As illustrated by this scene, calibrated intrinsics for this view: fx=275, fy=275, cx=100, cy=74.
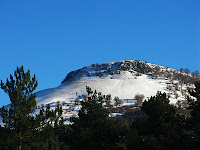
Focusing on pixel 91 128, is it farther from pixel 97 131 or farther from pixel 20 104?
pixel 20 104

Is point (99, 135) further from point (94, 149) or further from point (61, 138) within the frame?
point (61, 138)

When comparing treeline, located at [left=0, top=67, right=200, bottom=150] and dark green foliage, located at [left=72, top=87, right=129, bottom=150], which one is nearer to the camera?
treeline, located at [left=0, top=67, right=200, bottom=150]

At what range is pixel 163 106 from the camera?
34125 millimetres

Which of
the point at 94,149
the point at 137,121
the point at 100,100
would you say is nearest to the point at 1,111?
the point at 94,149

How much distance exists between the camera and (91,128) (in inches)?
1271

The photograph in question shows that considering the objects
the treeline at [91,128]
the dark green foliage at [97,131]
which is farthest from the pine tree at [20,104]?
the dark green foliage at [97,131]

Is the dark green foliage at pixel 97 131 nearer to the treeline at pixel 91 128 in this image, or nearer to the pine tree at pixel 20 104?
the treeline at pixel 91 128

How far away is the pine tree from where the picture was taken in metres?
23.7

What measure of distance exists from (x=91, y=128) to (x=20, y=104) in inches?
A: 422

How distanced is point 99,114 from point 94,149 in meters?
4.20

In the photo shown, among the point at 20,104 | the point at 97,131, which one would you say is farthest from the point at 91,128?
the point at 20,104

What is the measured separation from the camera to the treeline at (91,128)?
950 inches

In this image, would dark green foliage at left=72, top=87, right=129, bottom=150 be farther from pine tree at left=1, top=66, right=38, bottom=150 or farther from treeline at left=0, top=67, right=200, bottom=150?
pine tree at left=1, top=66, right=38, bottom=150

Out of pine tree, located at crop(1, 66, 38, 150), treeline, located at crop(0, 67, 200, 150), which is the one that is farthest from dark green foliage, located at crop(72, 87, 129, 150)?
pine tree, located at crop(1, 66, 38, 150)
